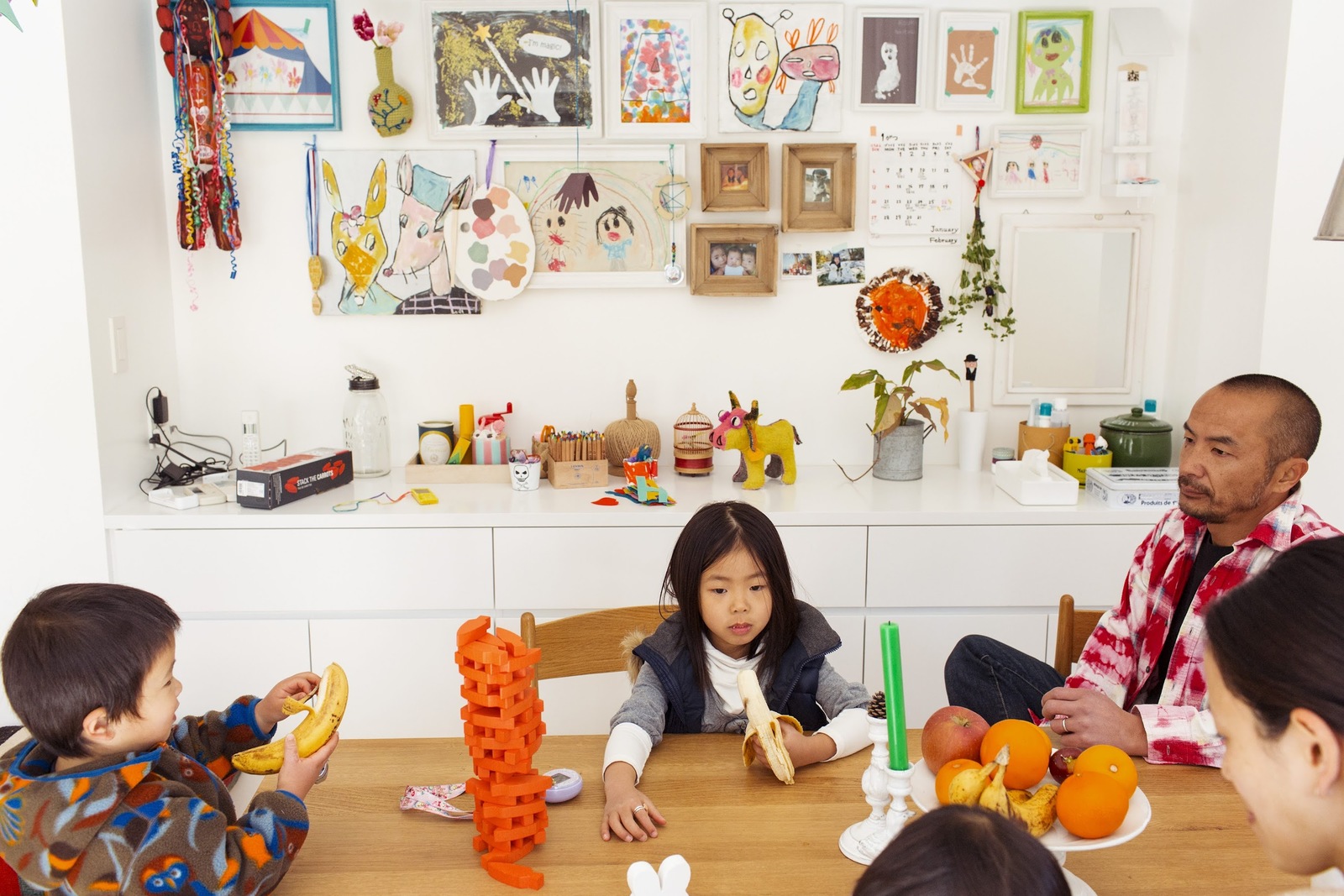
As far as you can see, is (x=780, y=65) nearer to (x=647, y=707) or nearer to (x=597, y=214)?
(x=597, y=214)

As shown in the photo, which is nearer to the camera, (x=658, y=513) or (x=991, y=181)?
(x=658, y=513)

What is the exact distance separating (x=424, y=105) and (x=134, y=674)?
1.98 meters

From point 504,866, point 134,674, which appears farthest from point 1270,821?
point 134,674

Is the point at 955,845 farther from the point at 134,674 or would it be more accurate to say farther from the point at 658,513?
the point at 658,513

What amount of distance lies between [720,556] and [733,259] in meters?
1.36

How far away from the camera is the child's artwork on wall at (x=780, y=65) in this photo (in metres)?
2.72

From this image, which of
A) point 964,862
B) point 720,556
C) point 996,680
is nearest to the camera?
point 964,862

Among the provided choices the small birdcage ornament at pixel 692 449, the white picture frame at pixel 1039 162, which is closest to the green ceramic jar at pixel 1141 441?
the white picture frame at pixel 1039 162

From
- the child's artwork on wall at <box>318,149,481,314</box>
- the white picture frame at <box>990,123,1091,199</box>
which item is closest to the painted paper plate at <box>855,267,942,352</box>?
the white picture frame at <box>990,123,1091,199</box>

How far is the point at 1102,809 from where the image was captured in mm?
1020

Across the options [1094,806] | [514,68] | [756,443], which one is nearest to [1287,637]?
[1094,806]

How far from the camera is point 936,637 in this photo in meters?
2.48

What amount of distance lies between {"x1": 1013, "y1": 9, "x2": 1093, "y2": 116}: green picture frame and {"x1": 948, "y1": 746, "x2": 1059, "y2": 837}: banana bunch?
→ 2.16 metres

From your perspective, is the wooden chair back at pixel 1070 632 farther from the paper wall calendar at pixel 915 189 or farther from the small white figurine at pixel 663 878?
the paper wall calendar at pixel 915 189
